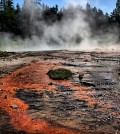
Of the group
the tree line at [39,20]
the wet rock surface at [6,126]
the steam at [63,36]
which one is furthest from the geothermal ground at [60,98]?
the tree line at [39,20]

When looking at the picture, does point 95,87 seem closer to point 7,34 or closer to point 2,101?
point 2,101

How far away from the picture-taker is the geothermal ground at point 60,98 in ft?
48.8

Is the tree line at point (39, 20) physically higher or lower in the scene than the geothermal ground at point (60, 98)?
higher

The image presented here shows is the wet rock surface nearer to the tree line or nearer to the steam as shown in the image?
the steam

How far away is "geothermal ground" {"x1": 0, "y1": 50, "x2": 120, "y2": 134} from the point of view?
14.9 meters

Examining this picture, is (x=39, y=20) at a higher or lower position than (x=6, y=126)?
higher

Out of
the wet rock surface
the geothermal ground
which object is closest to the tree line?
the geothermal ground

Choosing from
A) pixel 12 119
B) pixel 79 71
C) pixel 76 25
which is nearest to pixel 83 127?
pixel 12 119

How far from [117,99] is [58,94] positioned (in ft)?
10.1

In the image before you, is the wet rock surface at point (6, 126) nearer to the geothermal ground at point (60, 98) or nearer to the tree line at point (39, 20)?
the geothermal ground at point (60, 98)

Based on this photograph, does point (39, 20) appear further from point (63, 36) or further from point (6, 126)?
point (6, 126)

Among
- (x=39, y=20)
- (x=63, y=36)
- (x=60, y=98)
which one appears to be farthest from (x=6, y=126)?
(x=39, y=20)

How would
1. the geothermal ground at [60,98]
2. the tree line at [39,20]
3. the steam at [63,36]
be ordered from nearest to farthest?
the geothermal ground at [60,98]
the steam at [63,36]
the tree line at [39,20]

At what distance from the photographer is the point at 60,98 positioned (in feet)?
59.7
